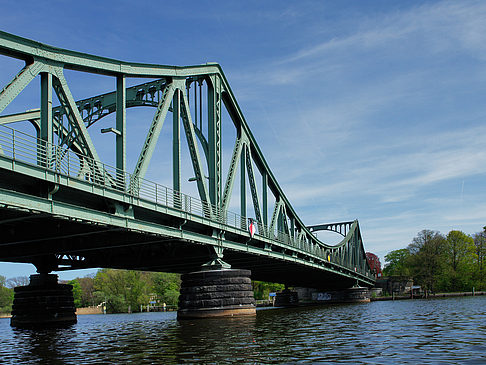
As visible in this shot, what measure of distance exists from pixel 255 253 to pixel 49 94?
A: 77.3ft

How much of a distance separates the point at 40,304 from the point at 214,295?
47.3 ft

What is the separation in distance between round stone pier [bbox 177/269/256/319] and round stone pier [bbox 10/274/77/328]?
36.6 feet

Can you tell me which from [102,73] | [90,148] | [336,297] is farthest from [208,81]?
[336,297]

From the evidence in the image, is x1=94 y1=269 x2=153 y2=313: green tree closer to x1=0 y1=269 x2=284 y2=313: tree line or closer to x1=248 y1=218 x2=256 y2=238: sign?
x1=0 y1=269 x2=284 y2=313: tree line

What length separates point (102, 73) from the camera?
2762 centimetres

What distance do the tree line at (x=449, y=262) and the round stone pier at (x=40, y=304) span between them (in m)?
84.2

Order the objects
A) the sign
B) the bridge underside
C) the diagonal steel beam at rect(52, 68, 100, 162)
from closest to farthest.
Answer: the diagonal steel beam at rect(52, 68, 100, 162) → the bridge underside → the sign

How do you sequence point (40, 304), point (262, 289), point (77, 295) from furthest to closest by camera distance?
point (77, 295) < point (262, 289) < point (40, 304)

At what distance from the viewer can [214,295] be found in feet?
107

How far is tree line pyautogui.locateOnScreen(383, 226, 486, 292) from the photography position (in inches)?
Result: 4178

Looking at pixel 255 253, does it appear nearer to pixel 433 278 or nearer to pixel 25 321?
pixel 25 321

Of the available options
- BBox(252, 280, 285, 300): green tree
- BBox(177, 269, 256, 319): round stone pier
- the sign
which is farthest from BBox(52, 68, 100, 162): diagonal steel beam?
BBox(252, 280, 285, 300): green tree

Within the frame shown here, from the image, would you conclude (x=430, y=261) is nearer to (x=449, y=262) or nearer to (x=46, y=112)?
(x=449, y=262)

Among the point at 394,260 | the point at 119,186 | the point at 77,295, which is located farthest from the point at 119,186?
the point at 394,260
